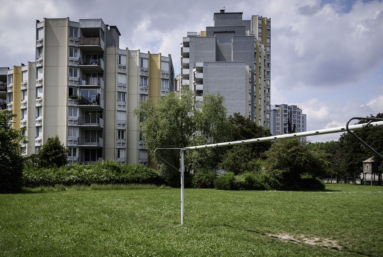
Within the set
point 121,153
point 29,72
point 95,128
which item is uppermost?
point 29,72

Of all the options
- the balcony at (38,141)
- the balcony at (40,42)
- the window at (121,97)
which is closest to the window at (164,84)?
the window at (121,97)

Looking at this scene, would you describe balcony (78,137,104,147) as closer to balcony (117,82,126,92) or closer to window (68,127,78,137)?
window (68,127,78,137)

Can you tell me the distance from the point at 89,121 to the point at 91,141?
3232mm

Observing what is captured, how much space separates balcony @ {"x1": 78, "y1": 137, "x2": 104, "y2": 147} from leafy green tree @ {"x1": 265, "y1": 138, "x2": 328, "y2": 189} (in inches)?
1060

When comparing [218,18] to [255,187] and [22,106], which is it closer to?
[22,106]

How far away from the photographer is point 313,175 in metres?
34.1

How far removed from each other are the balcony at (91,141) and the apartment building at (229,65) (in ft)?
64.3

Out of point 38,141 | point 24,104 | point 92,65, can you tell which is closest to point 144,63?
point 92,65

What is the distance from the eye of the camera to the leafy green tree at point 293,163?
3291 centimetres

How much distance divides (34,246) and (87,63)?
157ft

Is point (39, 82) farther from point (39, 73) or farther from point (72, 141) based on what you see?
point (72, 141)

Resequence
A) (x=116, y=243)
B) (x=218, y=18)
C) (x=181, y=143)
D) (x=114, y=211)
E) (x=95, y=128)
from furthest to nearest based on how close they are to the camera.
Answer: (x=218, y=18) → (x=95, y=128) → (x=181, y=143) → (x=114, y=211) → (x=116, y=243)

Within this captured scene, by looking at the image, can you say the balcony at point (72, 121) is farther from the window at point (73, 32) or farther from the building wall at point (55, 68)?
the window at point (73, 32)

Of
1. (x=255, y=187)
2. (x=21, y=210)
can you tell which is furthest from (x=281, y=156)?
(x=21, y=210)
